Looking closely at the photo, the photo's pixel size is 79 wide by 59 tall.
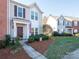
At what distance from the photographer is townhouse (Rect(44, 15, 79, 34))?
188 feet

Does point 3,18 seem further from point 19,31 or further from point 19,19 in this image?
point 19,31

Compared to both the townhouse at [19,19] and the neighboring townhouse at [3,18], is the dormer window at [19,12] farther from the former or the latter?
the neighboring townhouse at [3,18]

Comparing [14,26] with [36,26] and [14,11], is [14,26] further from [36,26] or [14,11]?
[36,26]

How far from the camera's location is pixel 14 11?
26844 mm

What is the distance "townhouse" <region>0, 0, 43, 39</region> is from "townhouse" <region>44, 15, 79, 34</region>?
22.5 m

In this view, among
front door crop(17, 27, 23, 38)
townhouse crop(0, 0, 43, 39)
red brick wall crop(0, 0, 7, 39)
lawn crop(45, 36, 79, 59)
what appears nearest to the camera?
lawn crop(45, 36, 79, 59)

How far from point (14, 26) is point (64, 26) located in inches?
1576

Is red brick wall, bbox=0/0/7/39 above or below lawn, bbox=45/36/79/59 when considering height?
above

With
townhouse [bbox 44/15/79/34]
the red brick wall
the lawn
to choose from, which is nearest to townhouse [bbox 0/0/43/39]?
the red brick wall

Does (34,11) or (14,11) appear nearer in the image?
(14,11)

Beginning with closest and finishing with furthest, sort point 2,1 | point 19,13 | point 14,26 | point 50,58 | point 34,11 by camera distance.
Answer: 1. point 50,58
2. point 2,1
3. point 14,26
4. point 19,13
5. point 34,11

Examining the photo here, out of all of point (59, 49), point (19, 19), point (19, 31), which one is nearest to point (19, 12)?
point (19, 19)

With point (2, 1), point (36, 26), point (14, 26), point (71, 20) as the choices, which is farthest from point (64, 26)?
point (2, 1)

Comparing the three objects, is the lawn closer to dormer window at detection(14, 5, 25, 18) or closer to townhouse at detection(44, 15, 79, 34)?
dormer window at detection(14, 5, 25, 18)
